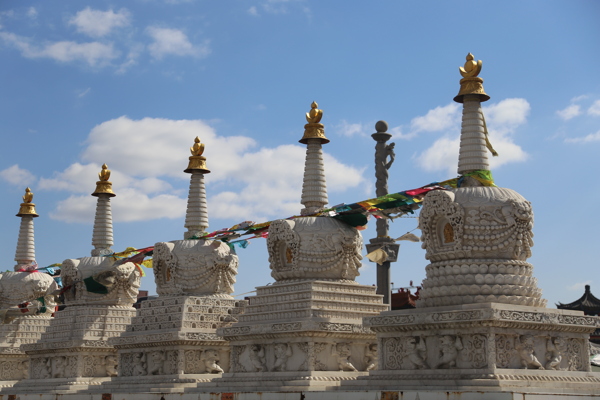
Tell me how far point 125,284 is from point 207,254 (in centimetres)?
663

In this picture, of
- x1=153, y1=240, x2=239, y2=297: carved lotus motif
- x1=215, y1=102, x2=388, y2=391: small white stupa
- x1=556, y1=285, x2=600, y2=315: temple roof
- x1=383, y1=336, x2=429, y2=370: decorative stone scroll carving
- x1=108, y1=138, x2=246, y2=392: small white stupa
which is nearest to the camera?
x1=383, y1=336, x2=429, y2=370: decorative stone scroll carving

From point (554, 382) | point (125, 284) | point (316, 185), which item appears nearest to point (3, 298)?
point (125, 284)

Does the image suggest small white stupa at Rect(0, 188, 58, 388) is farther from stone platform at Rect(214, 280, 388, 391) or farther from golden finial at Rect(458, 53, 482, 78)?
golden finial at Rect(458, 53, 482, 78)

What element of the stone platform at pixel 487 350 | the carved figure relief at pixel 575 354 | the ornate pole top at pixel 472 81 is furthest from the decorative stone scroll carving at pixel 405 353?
the ornate pole top at pixel 472 81

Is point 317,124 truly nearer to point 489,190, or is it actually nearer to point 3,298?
point 489,190

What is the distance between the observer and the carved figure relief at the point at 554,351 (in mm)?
24109

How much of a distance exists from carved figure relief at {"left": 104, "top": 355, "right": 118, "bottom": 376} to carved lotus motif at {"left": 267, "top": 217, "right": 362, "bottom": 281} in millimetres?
12193

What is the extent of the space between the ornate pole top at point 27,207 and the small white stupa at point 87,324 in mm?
7188

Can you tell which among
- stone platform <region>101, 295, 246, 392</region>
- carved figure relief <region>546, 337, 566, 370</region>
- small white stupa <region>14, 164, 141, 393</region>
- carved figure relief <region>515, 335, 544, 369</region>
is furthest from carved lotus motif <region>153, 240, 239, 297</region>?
carved figure relief <region>546, 337, 566, 370</region>

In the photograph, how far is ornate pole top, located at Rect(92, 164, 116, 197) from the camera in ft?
141

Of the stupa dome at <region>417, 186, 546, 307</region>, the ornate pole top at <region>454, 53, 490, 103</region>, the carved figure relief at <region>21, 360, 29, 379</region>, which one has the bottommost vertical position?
the carved figure relief at <region>21, 360, 29, 379</region>

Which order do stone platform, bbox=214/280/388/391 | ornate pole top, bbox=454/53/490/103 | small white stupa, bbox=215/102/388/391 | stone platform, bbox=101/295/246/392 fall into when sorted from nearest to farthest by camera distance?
ornate pole top, bbox=454/53/490/103 < stone platform, bbox=214/280/388/391 < small white stupa, bbox=215/102/388/391 < stone platform, bbox=101/295/246/392

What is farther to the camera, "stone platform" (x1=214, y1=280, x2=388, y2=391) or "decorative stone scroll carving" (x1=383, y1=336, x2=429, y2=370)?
"stone platform" (x1=214, y1=280, x2=388, y2=391)

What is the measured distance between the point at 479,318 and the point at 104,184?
24636 mm
